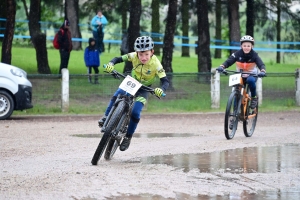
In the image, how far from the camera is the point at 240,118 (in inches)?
656

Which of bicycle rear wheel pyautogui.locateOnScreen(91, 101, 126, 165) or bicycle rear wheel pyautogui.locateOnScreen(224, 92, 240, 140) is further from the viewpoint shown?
bicycle rear wheel pyautogui.locateOnScreen(224, 92, 240, 140)

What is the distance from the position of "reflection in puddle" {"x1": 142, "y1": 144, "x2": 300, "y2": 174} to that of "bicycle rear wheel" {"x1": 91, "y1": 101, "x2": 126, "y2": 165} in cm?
87

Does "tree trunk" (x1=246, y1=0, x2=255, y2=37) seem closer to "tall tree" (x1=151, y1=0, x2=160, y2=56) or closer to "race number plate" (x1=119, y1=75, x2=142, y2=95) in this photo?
"tall tree" (x1=151, y1=0, x2=160, y2=56)

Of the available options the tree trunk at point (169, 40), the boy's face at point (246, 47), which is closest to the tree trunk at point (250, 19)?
the tree trunk at point (169, 40)

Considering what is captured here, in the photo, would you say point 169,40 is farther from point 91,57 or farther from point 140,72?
point 140,72

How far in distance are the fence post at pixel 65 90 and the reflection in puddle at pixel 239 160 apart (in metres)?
10.6

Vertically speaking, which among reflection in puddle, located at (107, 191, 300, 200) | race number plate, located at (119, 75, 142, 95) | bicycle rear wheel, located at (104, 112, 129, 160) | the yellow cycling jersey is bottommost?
reflection in puddle, located at (107, 191, 300, 200)

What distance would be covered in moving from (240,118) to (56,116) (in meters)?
8.14

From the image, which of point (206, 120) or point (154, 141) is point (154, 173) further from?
point (206, 120)

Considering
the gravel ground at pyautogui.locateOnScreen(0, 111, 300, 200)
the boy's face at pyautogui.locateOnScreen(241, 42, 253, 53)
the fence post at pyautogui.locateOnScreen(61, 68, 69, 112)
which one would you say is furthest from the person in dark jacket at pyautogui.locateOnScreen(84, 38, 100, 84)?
the boy's face at pyautogui.locateOnScreen(241, 42, 253, 53)

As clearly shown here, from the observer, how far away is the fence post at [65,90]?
80.0 ft

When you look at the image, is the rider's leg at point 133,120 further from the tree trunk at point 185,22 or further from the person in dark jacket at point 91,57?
the tree trunk at point 185,22

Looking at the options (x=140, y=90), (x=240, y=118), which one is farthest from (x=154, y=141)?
(x=140, y=90)

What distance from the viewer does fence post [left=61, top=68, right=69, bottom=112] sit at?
80.0 ft
